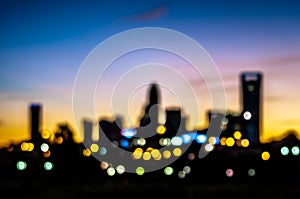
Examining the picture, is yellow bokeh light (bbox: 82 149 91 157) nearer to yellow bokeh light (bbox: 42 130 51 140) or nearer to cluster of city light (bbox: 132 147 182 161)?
yellow bokeh light (bbox: 42 130 51 140)

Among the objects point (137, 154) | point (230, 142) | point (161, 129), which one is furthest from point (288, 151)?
Result: point (161, 129)

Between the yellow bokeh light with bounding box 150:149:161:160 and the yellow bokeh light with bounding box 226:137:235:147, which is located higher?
the yellow bokeh light with bounding box 226:137:235:147

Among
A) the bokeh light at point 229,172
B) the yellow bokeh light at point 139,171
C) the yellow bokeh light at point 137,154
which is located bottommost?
the bokeh light at point 229,172

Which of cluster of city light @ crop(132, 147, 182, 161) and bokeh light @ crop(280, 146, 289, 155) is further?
cluster of city light @ crop(132, 147, 182, 161)

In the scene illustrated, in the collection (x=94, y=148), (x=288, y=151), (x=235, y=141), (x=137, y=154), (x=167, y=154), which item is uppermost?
(x=235, y=141)

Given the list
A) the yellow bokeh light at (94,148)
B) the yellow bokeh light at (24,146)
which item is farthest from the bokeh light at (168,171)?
the yellow bokeh light at (24,146)

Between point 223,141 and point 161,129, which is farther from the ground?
point 161,129

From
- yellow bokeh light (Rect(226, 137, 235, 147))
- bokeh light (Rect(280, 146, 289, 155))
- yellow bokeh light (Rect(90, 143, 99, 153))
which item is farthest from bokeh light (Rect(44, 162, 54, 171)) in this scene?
bokeh light (Rect(280, 146, 289, 155))

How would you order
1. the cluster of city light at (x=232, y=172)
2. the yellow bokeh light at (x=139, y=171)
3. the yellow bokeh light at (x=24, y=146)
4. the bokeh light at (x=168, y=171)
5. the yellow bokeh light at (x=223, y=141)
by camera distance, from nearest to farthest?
the bokeh light at (x=168, y=171), the yellow bokeh light at (x=139, y=171), the yellow bokeh light at (x=24, y=146), the cluster of city light at (x=232, y=172), the yellow bokeh light at (x=223, y=141)

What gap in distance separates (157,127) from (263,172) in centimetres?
4220

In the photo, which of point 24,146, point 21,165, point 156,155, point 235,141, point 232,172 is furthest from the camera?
point 235,141

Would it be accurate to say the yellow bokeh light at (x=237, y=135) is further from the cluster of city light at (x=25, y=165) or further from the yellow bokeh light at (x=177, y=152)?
the cluster of city light at (x=25, y=165)

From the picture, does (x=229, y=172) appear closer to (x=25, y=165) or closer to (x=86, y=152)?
(x=86, y=152)

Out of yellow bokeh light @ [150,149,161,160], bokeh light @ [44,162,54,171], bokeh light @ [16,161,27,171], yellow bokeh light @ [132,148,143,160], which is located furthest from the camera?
yellow bokeh light @ [132,148,143,160]
